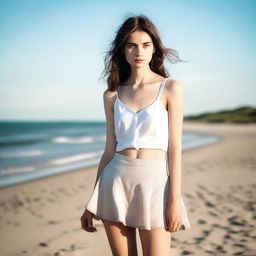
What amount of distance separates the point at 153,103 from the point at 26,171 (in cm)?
938

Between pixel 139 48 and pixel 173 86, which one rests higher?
pixel 139 48

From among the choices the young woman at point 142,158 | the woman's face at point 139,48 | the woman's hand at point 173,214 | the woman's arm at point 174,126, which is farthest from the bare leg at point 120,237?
the woman's face at point 139,48

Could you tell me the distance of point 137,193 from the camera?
197 centimetres

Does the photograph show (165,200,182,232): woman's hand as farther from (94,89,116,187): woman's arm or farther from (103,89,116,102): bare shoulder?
(103,89,116,102): bare shoulder

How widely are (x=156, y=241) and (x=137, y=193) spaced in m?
0.32

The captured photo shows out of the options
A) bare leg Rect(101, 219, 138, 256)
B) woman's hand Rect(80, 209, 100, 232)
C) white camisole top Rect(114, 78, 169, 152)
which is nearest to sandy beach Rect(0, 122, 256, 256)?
woman's hand Rect(80, 209, 100, 232)

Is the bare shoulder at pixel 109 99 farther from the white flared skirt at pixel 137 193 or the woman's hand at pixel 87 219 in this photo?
the woman's hand at pixel 87 219

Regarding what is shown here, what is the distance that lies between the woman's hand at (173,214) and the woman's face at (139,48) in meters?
0.99

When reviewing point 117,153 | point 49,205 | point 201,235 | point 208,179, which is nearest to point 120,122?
point 117,153

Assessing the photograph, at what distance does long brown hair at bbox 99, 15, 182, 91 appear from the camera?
2164 millimetres

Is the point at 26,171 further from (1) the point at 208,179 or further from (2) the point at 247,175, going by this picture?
(2) the point at 247,175

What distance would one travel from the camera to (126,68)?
8.05 ft

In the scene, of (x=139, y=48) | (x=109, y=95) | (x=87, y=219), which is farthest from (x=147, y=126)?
(x=87, y=219)

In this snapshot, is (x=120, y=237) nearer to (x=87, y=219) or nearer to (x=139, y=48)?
(x=87, y=219)
